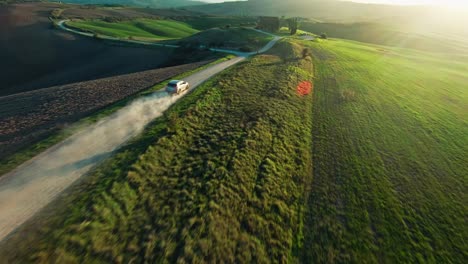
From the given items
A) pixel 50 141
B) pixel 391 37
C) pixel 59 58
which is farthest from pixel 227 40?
pixel 391 37

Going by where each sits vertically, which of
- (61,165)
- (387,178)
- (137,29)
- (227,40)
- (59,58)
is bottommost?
(387,178)

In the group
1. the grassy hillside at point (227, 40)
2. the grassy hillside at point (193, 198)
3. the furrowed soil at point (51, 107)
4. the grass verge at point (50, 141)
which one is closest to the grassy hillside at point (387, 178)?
the grassy hillside at point (193, 198)

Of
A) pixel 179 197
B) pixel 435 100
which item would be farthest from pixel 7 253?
pixel 435 100

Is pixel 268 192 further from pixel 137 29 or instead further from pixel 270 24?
pixel 137 29

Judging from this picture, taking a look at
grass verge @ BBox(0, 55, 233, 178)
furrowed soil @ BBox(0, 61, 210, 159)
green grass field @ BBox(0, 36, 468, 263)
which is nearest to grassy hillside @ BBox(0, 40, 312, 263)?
green grass field @ BBox(0, 36, 468, 263)

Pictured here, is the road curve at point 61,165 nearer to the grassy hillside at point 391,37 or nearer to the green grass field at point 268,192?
the green grass field at point 268,192

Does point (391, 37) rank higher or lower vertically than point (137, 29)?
higher

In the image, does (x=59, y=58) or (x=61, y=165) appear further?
(x=59, y=58)
